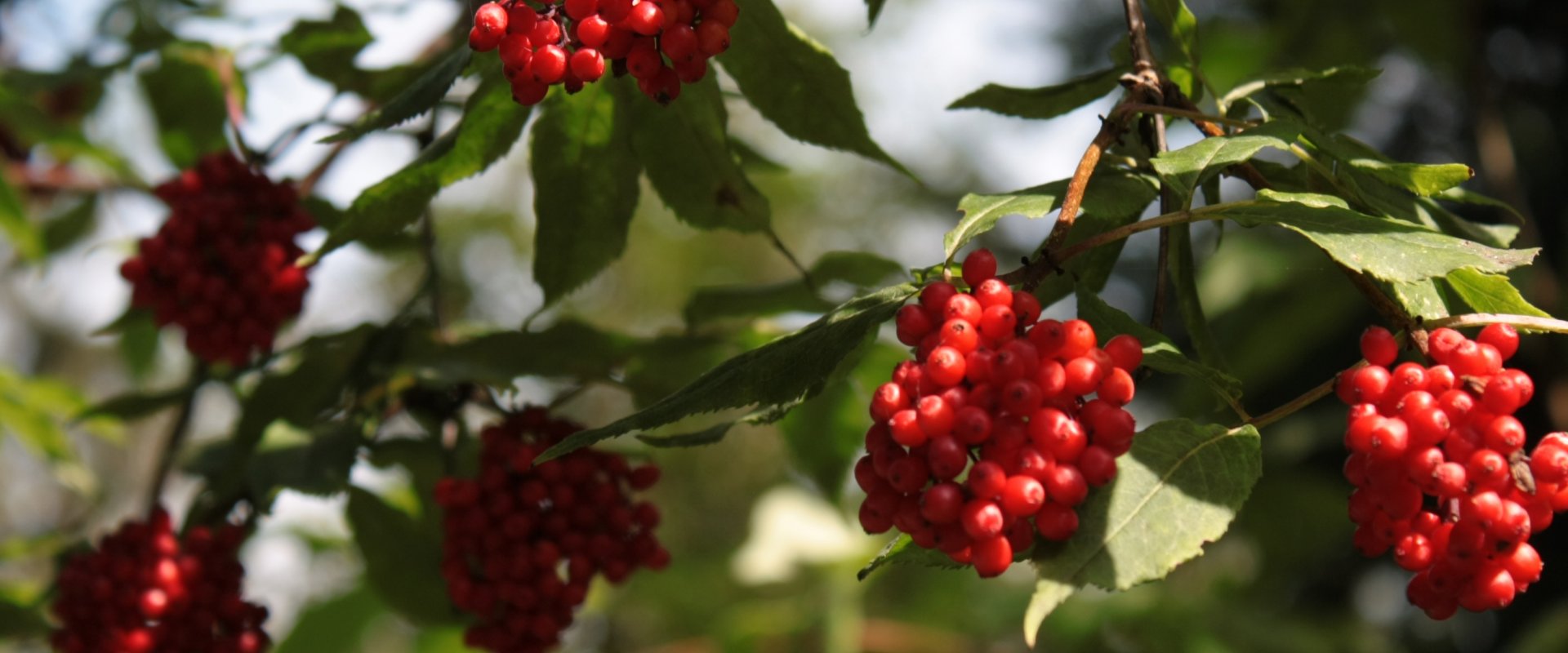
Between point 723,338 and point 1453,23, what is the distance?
6.64 feet

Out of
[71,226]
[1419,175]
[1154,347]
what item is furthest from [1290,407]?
[71,226]

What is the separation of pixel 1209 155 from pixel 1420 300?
189mm

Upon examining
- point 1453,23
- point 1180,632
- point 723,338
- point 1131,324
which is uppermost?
point 1131,324

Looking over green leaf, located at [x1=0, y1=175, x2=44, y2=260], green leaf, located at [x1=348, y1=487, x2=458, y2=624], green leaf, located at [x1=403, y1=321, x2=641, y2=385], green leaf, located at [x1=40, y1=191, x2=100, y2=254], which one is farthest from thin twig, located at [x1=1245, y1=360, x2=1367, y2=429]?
green leaf, located at [x1=40, y1=191, x2=100, y2=254]

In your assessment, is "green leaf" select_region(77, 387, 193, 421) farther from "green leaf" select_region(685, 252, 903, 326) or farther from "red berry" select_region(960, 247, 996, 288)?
"red berry" select_region(960, 247, 996, 288)

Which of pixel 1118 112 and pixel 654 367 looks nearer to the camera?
pixel 1118 112

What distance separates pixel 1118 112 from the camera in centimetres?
93

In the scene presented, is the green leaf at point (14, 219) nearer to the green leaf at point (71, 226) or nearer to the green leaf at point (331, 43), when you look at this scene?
the green leaf at point (71, 226)

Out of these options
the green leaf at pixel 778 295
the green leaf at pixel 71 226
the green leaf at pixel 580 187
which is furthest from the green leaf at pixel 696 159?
the green leaf at pixel 71 226

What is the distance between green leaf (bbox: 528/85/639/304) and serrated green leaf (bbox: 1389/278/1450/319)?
0.71 m

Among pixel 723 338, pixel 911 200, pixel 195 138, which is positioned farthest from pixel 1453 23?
pixel 911 200

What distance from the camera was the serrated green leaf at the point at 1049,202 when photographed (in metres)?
0.84

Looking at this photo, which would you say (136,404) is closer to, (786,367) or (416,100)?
(416,100)

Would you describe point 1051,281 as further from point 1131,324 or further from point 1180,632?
point 1180,632
